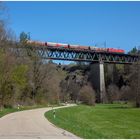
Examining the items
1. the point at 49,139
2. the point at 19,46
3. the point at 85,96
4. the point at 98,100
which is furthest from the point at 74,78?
the point at 49,139

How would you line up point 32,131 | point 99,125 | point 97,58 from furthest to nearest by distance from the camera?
point 97,58 → point 99,125 → point 32,131

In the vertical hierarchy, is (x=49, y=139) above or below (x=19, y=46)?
below

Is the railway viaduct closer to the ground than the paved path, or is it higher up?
higher up

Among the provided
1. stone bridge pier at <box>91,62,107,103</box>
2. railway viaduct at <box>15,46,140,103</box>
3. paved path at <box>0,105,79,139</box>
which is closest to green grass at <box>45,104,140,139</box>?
paved path at <box>0,105,79,139</box>

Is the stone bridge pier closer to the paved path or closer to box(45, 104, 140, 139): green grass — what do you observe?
box(45, 104, 140, 139): green grass

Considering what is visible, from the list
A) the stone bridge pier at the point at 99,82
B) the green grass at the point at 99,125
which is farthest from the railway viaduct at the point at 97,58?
the green grass at the point at 99,125

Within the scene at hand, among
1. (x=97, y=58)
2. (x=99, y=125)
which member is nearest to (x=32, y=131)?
(x=99, y=125)

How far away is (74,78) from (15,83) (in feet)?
320

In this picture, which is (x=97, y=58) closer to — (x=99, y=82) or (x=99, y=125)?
(x=99, y=82)

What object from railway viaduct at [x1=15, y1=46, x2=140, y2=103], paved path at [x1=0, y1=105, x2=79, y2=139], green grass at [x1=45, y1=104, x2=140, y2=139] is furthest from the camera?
railway viaduct at [x1=15, y1=46, x2=140, y2=103]

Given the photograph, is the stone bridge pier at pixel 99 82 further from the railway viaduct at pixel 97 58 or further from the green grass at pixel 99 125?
the green grass at pixel 99 125

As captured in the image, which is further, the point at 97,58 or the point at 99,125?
the point at 97,58

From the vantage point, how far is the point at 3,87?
5619 centimetres

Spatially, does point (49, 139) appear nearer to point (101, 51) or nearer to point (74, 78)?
point (101, 51)
